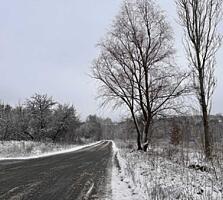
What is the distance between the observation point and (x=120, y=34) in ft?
85.0

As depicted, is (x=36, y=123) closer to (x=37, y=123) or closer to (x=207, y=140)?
(x=37, y=123)

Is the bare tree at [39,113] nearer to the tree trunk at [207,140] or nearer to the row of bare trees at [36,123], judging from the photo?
the row of bare trees at [36,123]

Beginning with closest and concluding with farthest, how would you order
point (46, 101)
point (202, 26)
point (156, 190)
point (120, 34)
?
point (156, 190) → point (202, 26) → point (120, 34) → point (46, 101)

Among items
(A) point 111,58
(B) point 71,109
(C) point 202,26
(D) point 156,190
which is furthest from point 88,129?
(D) point 156,190

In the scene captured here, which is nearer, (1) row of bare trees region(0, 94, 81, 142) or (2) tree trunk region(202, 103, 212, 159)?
(2) tree trunk region(202, 103, 212, 159)

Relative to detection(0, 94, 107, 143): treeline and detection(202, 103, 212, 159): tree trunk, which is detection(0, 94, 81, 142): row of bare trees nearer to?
detection(0, 94, 107, 143): treeline

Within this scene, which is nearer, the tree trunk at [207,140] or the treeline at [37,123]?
the tree trunk at [207,140]

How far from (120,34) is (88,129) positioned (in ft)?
337

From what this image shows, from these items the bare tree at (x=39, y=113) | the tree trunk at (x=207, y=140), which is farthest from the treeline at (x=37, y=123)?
the tree trunk at (x=207, y=140)

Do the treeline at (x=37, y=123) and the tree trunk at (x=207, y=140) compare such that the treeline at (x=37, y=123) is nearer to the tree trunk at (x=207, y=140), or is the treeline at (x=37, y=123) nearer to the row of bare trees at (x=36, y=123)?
the row of bare trees at (x=36, y=123)

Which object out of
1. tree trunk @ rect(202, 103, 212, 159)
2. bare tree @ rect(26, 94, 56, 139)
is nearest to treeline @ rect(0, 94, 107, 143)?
bare tree @ rect(26, 94, 56, 139)

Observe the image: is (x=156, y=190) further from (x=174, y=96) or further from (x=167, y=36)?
(x=167, y=36)

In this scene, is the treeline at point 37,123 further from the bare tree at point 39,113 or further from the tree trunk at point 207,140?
the tree trunk at point 207,140

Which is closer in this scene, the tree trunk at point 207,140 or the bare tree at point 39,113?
the tree trunk at point 207,140
